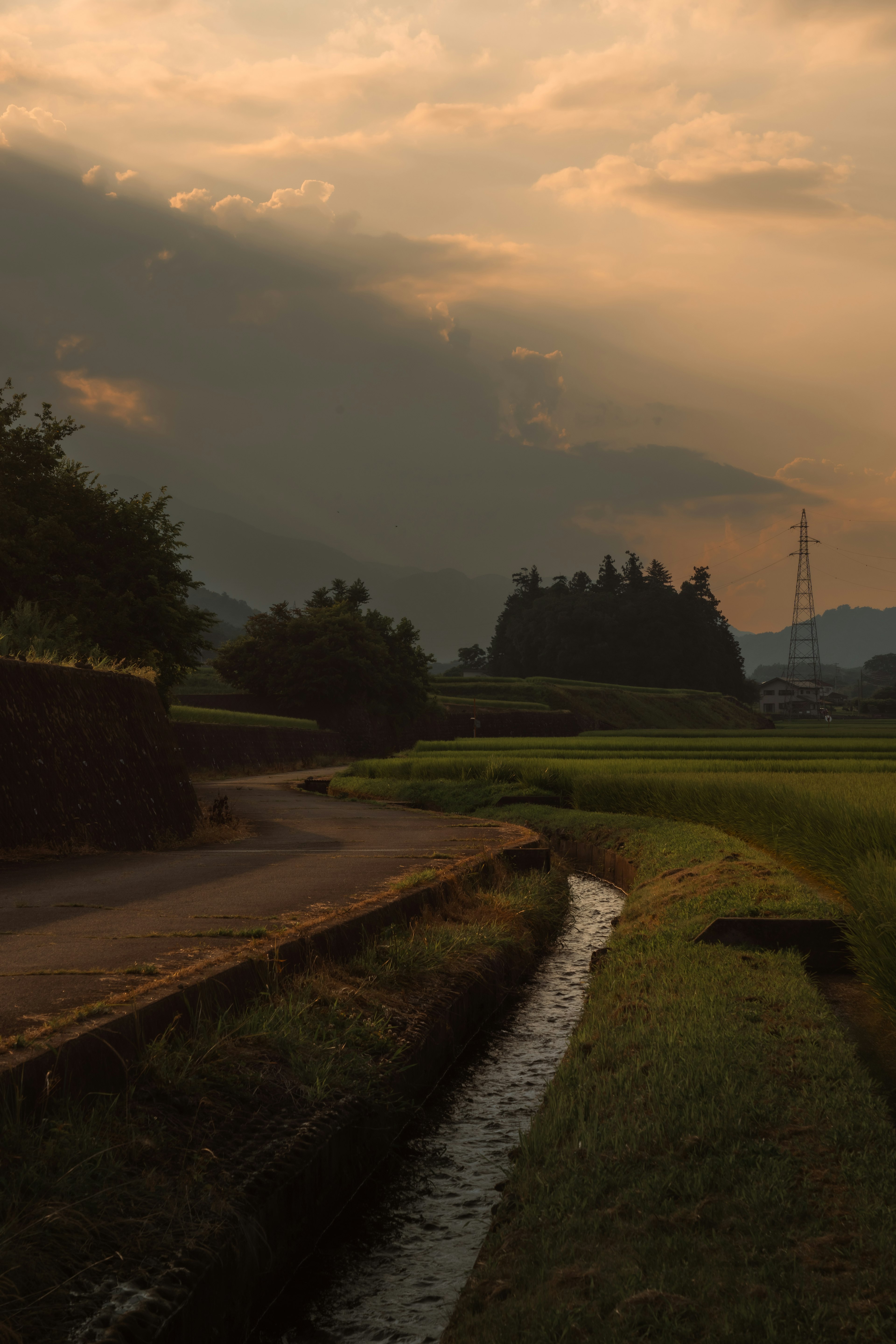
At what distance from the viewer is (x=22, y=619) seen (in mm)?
21031

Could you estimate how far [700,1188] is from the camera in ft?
14.4

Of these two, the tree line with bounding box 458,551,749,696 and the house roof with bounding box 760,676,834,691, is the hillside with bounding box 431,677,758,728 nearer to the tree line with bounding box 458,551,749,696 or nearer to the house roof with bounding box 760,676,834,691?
the tree line with bounding box 458,551,749,696

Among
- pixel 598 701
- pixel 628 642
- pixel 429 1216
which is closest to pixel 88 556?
pixel 429 1216

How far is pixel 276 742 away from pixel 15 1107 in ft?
134

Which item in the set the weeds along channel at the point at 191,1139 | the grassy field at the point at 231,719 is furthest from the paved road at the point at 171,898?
the grassy field at the point at 231,719

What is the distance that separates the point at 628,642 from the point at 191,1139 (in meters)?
120

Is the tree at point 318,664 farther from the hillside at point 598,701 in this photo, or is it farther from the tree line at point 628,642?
the tree line at point 628,642

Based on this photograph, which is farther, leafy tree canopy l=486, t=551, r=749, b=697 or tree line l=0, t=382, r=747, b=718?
leafy tree canopy l=486, t=551, r=749, b=697

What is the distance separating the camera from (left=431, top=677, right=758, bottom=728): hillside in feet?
277

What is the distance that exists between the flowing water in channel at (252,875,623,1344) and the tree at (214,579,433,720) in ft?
154

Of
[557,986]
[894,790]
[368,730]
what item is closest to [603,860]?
[894,790]

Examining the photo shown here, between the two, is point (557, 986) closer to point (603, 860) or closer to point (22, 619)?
point (603, 860)

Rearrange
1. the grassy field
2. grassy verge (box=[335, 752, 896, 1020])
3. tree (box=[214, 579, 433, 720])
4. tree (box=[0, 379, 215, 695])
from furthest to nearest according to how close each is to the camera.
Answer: tree (box=[214, 579, 433, 720]), the grassy field, tree (box=[0, 379, 215, 695]), grassy verge (box=[335, 752, 896, 1020])

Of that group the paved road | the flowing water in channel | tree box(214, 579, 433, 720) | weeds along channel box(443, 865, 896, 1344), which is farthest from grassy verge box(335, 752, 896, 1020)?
tree box(214, 579, 433, 720)
